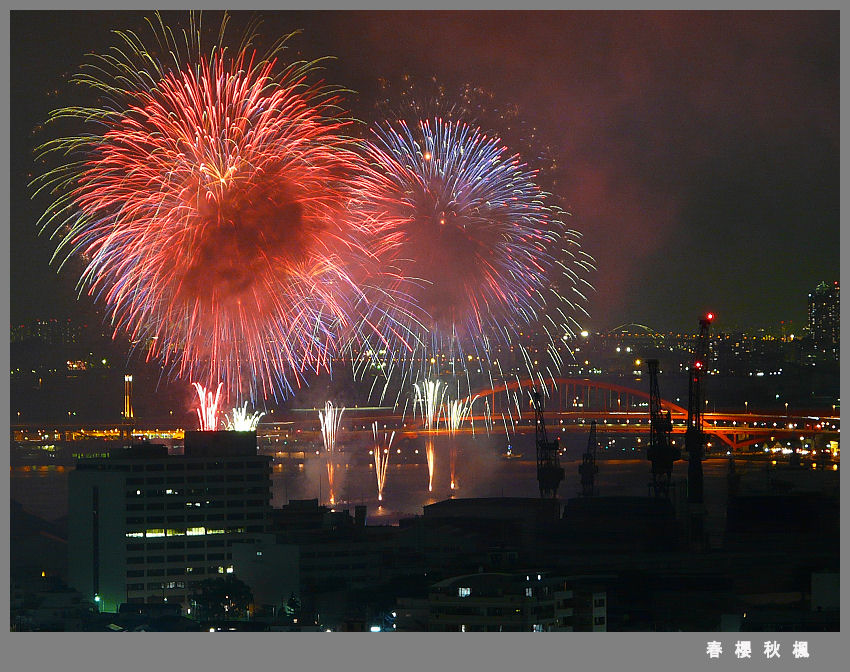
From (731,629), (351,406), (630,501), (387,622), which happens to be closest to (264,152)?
(387,622)

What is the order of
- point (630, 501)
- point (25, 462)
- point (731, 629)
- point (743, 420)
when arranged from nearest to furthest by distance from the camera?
point (731, 629) → point (630, 501) → point (25, 462) → point (743, 420)

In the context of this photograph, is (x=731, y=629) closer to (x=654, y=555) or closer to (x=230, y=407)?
(x=654, y=555)

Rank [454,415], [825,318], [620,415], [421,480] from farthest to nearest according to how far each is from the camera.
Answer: [421,480] → [620,415] → [454,415] → [825,318]

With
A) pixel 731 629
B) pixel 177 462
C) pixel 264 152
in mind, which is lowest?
pixel 731 629

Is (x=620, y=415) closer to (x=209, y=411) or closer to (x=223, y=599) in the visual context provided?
(x=209, y=411)

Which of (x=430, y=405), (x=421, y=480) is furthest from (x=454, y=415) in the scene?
(x=421, y=480)

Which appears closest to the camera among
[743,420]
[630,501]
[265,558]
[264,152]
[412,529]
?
[264,152]

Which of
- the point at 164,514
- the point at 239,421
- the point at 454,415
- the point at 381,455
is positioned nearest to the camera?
the point at 164,514
